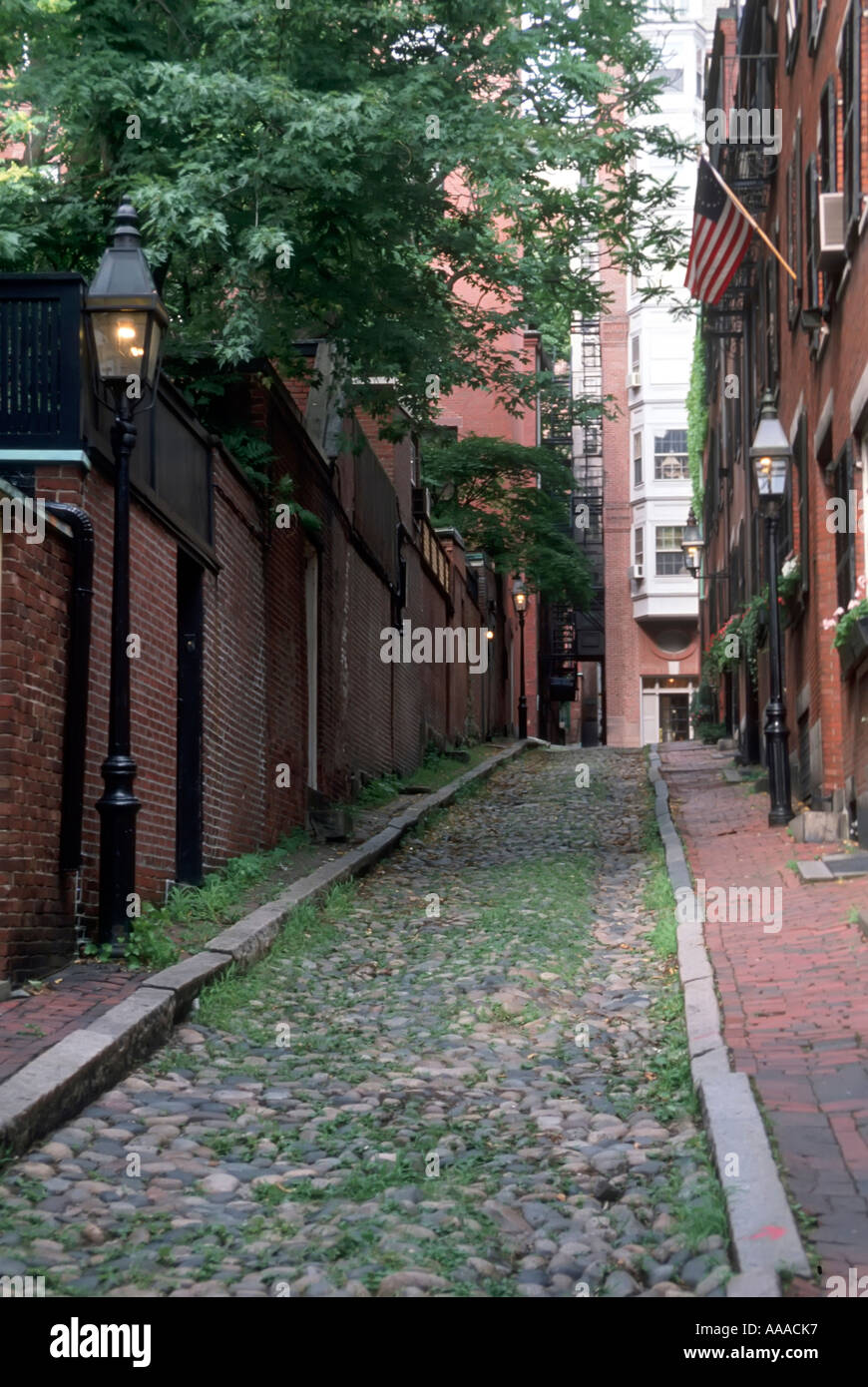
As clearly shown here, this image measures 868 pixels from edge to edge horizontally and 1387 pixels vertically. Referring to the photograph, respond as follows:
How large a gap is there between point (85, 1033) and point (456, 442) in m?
32.5

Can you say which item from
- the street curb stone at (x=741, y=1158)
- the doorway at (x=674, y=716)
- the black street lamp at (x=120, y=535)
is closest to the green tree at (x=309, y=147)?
the black street lamp at (x=120, y=535)

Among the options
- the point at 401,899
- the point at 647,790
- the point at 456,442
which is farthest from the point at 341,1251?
the point at 456,442

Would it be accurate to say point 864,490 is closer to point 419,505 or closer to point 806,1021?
point 806,1021

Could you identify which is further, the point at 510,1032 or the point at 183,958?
the point at 183,958

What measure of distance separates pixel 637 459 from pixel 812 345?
43348mm

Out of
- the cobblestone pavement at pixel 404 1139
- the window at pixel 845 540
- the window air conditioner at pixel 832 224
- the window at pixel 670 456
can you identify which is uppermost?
the window at pixel 670 456

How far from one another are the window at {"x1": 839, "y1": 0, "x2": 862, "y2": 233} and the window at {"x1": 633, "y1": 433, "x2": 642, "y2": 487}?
147 ft

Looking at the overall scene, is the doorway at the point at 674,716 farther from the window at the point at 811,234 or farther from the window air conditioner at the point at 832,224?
the window air conditioner at the point at 832,224

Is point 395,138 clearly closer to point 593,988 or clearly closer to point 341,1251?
point 593,988

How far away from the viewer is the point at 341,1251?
4.63 meters

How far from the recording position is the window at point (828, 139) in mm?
13320

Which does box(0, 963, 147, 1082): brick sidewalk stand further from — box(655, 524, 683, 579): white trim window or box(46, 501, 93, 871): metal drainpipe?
box(655, 524, 683, 579): white trim window

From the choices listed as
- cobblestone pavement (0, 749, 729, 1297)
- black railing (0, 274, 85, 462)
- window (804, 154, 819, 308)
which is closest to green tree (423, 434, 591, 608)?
window (804, 154, 819, 308)

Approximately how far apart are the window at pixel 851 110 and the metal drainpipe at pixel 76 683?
7.04m
